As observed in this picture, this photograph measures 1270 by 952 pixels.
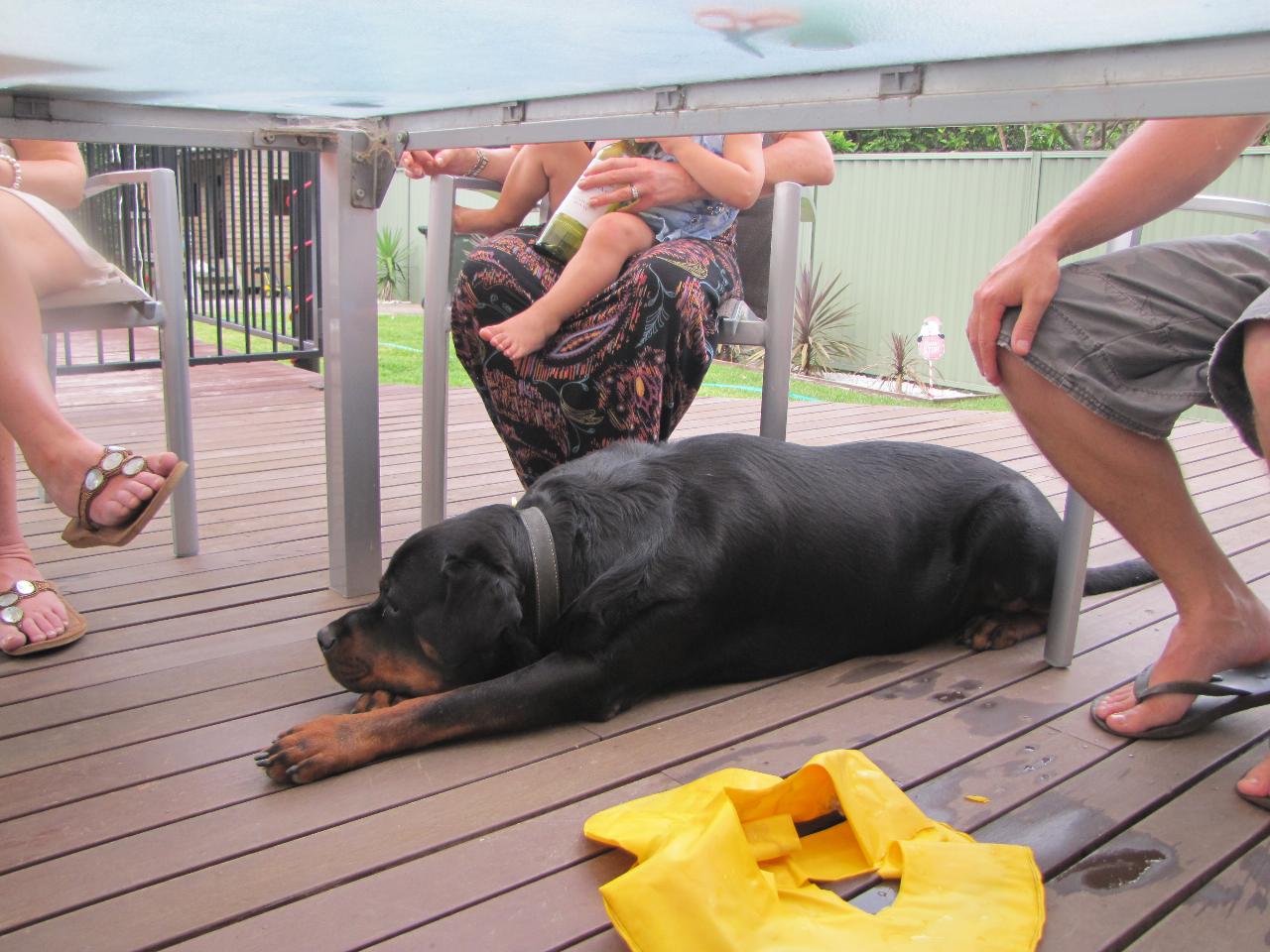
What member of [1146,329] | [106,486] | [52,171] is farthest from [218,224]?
[1146,329]

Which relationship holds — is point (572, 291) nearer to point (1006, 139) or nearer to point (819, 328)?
point (819, 328)

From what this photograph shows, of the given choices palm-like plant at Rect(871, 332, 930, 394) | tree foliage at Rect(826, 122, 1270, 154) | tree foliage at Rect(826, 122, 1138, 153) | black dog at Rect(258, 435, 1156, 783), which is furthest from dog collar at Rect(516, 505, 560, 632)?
tree foliage at Rect(826, 122, 1270, 154)

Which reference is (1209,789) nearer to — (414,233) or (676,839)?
(676,839)

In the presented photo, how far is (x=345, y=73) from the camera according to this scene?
1.87m

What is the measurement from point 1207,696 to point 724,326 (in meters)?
1.30

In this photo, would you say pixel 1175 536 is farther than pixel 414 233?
No

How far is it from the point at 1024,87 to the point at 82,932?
1458mm

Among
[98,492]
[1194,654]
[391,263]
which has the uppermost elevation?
[391,263]

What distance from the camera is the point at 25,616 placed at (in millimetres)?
2064

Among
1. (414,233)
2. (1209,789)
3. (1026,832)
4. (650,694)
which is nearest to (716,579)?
(650,694)

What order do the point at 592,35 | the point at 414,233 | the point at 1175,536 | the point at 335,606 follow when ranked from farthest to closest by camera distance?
the point at 414,233 → the point at 335,606 → the point at 1175,536 → the point at 592,35

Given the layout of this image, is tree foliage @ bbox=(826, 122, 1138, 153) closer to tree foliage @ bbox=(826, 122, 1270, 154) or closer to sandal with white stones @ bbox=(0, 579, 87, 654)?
tree foliage @ bbox=(826, 122, 1270, 154)

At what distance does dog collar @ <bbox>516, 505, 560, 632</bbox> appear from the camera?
185cm

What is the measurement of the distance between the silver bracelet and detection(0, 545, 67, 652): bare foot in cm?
87
